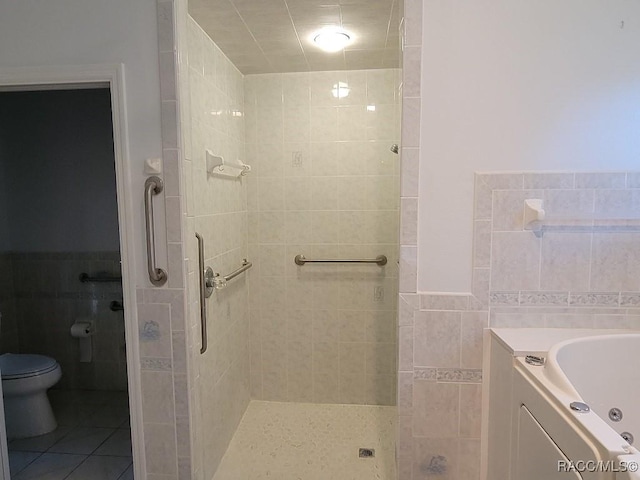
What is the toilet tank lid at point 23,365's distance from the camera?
2303 mm

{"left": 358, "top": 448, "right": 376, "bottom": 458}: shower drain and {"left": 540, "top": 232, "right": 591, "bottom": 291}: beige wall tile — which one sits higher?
{"left": 540, "top": 232, "right": 591, "bottom": 291}: beige wall tile

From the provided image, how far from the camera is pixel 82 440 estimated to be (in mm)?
2367

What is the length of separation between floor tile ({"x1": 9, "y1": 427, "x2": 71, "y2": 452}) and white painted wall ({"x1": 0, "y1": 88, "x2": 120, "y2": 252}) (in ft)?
4.06

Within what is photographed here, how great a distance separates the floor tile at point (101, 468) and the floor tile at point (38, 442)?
1.15ft

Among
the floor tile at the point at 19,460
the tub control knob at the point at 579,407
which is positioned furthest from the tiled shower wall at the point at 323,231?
the tub control knob at the point at 579,407

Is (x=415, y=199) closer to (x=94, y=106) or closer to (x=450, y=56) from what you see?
(x=450, y=56)

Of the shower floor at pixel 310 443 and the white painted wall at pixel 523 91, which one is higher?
the white painted wall at pixel 523 91

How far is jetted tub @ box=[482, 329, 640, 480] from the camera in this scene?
1.10m

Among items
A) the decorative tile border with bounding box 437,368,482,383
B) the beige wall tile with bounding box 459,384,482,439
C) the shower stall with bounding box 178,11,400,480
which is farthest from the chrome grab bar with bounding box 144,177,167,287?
the beige wall tile with bounding box 459,384,482,439

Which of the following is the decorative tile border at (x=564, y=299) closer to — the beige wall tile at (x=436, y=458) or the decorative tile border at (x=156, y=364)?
the beige wall tile at (x=436, y=458)

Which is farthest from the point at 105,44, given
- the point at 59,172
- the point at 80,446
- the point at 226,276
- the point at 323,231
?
the point at 80,446

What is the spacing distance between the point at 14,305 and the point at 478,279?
10.7ft

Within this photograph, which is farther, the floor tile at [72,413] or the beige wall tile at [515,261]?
the floor tile at [72,413]

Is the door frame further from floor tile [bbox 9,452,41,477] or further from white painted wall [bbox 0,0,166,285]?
floor tile [bbox 9,452,41,477]
